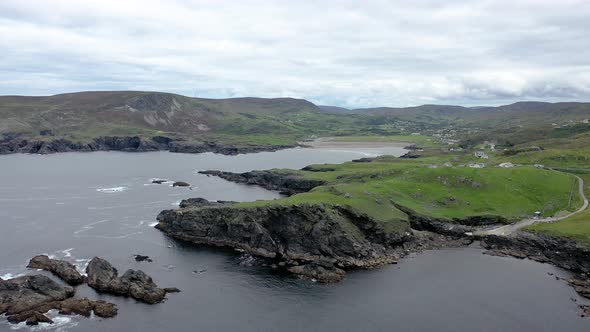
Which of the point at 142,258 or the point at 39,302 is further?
the point at 142,258

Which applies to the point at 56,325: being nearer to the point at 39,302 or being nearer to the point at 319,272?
the point at 39,302

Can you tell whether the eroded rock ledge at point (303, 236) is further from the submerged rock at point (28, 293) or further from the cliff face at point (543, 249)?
the submerged rock at point (28, 293)

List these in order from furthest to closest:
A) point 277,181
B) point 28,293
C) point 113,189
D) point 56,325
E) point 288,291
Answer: point 277,181
point 113,189
point 288,291
point 28,293
point 56,325

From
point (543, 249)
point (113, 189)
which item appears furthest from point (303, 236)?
point (113, 189)

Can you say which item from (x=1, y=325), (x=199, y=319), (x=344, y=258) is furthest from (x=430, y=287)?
(x=1, y=325)

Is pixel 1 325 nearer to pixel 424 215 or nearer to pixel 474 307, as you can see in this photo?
pixel 474 307

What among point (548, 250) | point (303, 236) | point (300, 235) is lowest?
point (548, 250)

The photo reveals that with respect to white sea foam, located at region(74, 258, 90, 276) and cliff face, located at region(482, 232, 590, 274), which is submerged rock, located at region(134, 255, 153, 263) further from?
cliff face, located at region(482, 232, 590, 274)
